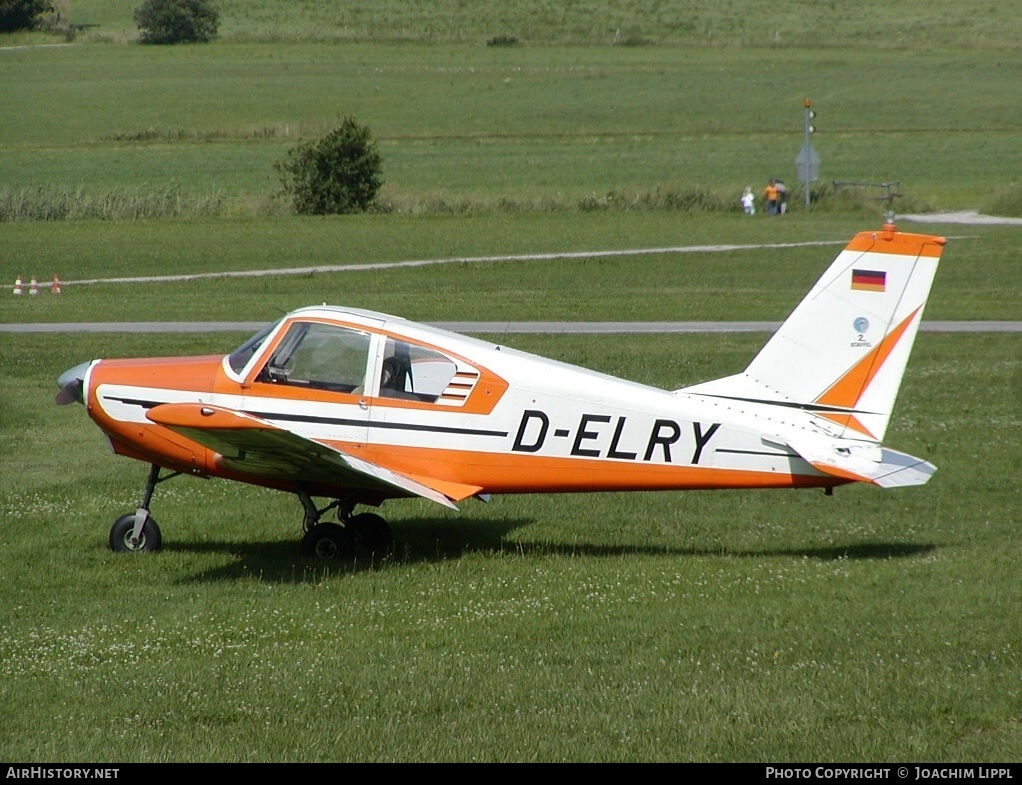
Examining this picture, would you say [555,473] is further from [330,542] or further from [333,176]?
[333,176]

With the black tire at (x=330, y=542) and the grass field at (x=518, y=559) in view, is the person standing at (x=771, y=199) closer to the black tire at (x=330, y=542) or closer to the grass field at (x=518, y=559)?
the grass field at (x=518, y=559)

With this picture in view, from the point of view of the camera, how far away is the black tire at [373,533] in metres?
11.2

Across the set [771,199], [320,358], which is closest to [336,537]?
[320,358]

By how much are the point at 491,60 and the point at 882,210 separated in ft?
193

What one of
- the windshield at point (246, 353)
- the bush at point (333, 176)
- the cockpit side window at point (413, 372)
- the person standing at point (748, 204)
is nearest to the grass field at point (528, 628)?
the cockpit side window at point (413, 372)

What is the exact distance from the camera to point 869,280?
10.1m

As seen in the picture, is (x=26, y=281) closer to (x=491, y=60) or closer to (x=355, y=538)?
(x=355, y=538)

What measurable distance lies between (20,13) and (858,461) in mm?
108022

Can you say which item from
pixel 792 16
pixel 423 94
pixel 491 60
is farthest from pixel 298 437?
pixel 792 16

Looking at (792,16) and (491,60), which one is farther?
(792,16)

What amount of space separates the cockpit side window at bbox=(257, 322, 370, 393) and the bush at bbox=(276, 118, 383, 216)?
38.8 meters

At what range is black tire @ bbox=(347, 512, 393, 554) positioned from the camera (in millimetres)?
11219

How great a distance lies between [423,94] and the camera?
299 ft

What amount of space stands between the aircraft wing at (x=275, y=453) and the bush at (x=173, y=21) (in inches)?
4121
